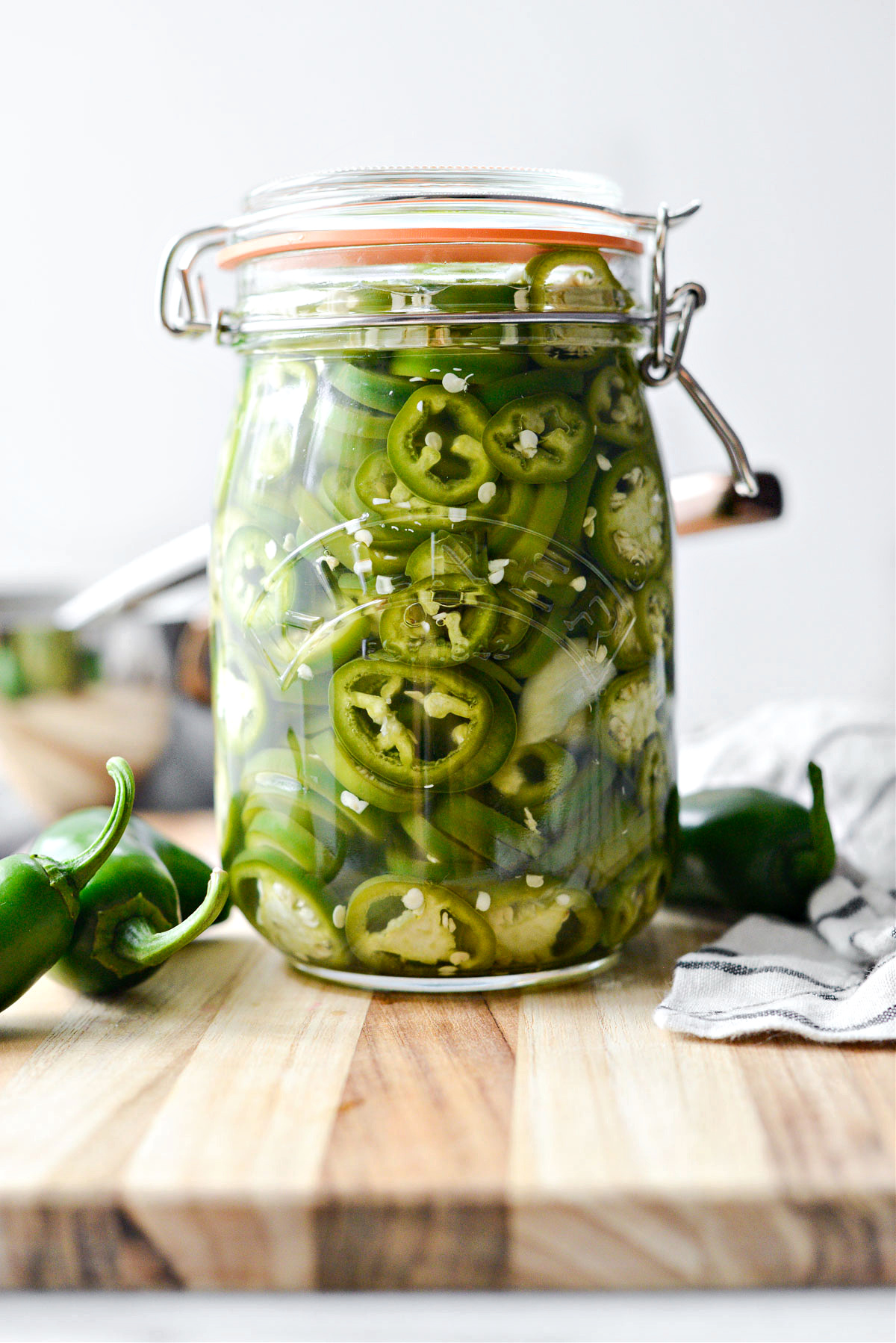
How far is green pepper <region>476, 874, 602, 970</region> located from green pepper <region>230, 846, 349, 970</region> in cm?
9

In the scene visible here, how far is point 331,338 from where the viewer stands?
748 mm

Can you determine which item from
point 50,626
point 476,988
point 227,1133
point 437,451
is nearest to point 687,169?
point 50,626

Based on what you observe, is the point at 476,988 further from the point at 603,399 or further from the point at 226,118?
the point at 226,118

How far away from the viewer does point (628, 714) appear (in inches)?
30.7

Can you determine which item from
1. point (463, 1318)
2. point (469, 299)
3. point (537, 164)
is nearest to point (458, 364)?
point (469, 299)

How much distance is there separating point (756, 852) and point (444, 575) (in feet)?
1.09

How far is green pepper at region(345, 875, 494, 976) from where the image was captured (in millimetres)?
736

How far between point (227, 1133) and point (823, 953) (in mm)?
413

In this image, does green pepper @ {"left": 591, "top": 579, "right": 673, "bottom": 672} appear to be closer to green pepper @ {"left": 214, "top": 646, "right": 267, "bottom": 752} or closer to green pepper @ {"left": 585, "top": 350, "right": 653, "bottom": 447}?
green pepper @ {"left": 585, "top": 350, "right": 653, "bottom": 447}

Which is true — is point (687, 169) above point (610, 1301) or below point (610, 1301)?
above

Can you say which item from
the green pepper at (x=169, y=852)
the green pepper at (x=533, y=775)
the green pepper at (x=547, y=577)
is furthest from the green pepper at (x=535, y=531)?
the green pepper at (x=169, y=852)

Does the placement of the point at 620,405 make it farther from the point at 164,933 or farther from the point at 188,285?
the point at 164,933

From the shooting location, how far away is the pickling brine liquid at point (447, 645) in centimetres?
72

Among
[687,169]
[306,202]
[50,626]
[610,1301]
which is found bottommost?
[610,1301]
